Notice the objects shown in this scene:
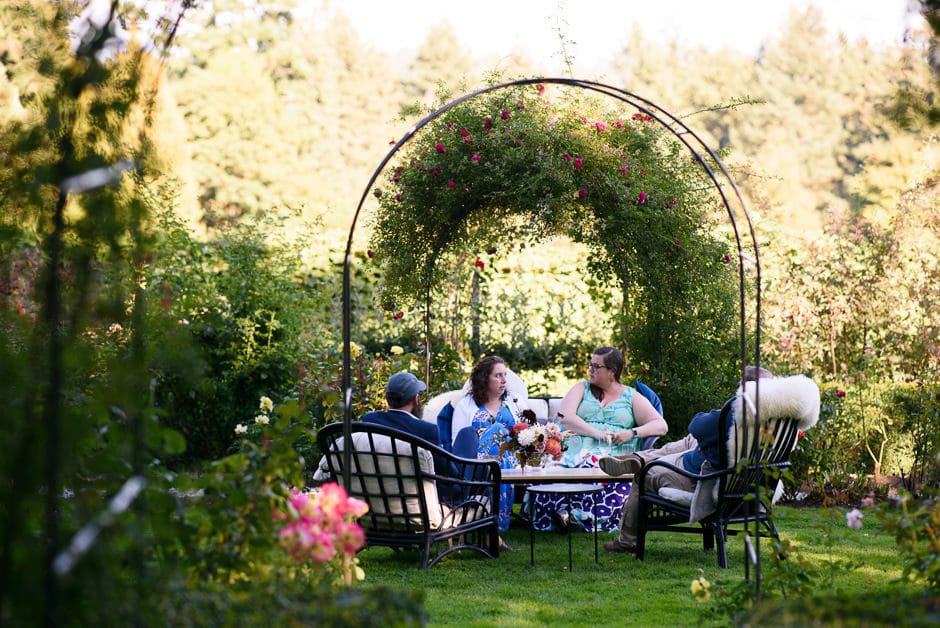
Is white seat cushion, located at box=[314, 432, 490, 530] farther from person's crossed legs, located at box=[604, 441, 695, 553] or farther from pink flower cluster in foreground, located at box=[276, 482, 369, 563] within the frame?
pink flower cluster in foreground, located at box=[276, 482, 369, 563]

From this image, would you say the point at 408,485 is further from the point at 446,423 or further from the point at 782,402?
the point at 782,402

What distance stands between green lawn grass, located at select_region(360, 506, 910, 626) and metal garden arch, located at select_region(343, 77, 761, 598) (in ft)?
1.36

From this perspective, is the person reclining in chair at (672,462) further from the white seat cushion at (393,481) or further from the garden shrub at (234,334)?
the garden shrub at (234,334)

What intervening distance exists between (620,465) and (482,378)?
3.18 feet

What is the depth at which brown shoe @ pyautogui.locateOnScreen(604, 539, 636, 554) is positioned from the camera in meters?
5.55

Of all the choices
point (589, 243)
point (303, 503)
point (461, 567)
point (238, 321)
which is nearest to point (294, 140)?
point (238, 321)

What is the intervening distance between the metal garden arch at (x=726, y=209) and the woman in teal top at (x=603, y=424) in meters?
0.72

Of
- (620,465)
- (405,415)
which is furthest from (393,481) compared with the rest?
(620,465)

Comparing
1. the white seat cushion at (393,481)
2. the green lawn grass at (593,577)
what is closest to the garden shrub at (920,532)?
the green lawn grass at (593,577)

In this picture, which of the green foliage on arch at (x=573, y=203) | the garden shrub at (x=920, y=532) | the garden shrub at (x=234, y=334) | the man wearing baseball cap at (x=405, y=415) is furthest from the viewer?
the garden shrub at (x=234, y=334)

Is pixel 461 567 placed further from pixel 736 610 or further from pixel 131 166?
pixel 131 166

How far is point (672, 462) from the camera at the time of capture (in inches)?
218

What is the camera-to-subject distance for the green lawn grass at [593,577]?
4.19 metres

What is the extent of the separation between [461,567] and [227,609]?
308 cm
